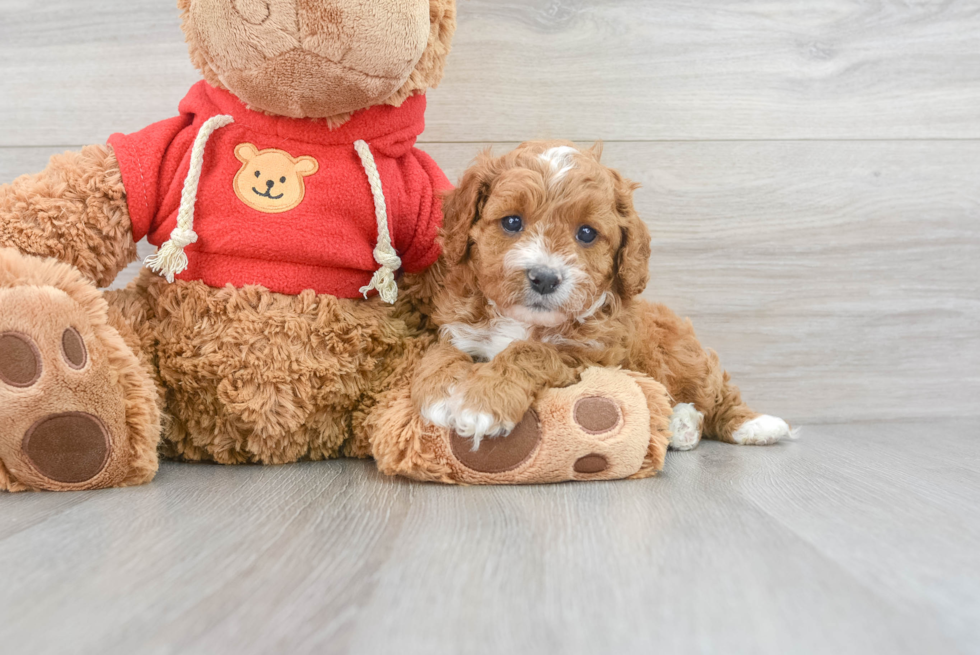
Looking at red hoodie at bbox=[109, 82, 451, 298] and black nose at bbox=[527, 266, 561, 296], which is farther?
red hoodie at bbox=[109, 82, 451, 298]

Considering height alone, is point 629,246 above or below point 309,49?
below

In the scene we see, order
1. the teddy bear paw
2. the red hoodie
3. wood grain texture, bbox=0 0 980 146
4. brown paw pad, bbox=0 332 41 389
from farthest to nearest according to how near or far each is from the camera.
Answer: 1. wood grain texture, bbox=0 0 980 146
2. the teddy bear paw
3. the red hoodie
4. brown paw pad, bbox=0 332 41 389

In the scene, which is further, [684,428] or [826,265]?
[826,265]

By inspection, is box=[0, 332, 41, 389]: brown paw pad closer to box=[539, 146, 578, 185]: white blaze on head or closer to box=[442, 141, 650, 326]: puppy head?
box=[442, 141, 650, 326]: puppy head

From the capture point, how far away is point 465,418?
1156 millimetres

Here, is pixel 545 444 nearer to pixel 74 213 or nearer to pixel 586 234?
pixel 586 234

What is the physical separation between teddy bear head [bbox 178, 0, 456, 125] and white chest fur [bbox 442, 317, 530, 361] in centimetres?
43

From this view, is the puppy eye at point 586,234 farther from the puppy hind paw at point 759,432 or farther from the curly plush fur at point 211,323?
the puppy hind paw at point 759,432

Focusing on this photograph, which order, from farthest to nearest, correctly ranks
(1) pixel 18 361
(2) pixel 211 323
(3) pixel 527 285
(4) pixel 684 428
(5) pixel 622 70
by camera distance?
(5) pixel 622 70 → (4) pixel 684 428 → (2) pixel 211 323 → (3) pixel 527 285 → (1) pixel 18 361

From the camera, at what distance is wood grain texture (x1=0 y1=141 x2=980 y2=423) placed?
1.89m

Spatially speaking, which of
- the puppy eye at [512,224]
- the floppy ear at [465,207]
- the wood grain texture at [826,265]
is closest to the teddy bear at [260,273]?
the floppy ear at [465,207]

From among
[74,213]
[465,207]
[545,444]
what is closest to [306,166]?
[465,207]

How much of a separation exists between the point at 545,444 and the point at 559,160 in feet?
1.54

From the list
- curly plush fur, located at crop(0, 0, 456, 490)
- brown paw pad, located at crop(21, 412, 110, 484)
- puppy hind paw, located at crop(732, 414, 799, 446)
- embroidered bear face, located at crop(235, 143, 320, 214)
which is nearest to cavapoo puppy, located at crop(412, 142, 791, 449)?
curly plush fur, located at crop(0, 0, 456, 490)
